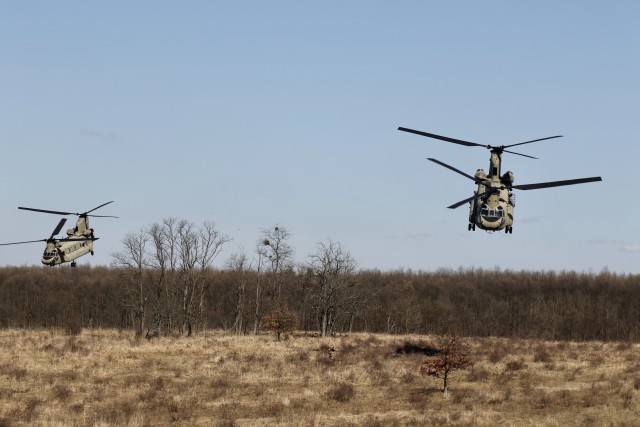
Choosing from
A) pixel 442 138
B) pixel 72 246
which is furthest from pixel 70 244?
pixel 442 138

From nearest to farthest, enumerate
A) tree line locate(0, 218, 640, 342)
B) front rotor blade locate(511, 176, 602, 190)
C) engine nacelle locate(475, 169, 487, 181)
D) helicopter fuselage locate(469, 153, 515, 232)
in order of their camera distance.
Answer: front rotor blade locate(511, 176, 602, 190) → helicopter fuselage locate(469, 153, 515, 232) → engine nacelle locate(475, 169, 487, 181) → tree line locate(0, 218, 640, 342)

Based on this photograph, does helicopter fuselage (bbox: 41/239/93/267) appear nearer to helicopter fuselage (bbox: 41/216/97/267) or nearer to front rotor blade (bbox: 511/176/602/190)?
helicopter fuselage (bbox: 41/216/97/267)

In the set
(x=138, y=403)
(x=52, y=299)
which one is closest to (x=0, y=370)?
(x=138, y=403)

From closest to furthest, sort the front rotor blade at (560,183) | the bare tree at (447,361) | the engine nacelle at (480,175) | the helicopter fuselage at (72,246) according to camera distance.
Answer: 1. the front rotor blade at (560,183)
2. the engine nacelle at (480,175)
3. the bare tree at (447,361)
4. the helicopter fuselage at (72,246)


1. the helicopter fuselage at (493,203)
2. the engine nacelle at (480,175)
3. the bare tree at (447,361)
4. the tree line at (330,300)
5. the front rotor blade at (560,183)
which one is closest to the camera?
the front rotor blade at (560,183)

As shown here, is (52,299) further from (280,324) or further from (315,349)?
(315,349)

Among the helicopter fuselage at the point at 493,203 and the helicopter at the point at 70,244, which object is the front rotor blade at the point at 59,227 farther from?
the helicopter fuselage at the point at 493,203

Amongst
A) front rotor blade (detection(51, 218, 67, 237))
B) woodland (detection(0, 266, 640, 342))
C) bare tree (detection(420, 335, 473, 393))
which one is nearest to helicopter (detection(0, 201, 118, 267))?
Result: front rotor blade (detection(51, 218, 67, 237))

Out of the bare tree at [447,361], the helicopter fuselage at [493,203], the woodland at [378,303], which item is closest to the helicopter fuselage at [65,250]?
the bare tree at [447,361]

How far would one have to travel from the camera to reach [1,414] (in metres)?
31.4

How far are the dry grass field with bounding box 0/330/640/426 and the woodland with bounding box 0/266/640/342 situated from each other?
33.8 metres

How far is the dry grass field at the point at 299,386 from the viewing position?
3089 centimetres

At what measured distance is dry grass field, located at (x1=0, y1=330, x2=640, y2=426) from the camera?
30.9m

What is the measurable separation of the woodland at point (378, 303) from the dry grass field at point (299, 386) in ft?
111
